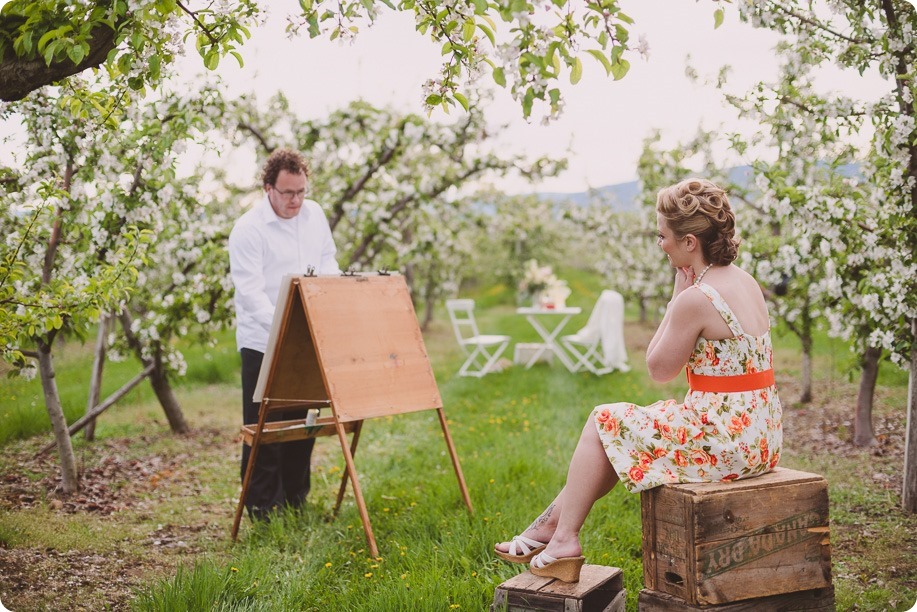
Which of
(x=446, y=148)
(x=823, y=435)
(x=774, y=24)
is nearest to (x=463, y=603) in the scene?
(x=774, y=24)

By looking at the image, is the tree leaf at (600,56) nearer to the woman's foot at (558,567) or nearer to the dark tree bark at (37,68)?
the woman's foot at (558,567)

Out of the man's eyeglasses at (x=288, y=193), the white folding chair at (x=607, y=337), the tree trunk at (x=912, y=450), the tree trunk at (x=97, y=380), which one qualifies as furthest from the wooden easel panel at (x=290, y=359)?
the white folding chair at (x=607, y=337)

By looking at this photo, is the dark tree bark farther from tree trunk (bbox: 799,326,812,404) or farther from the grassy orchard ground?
tree trunk (bbox: 799,326,812,404)

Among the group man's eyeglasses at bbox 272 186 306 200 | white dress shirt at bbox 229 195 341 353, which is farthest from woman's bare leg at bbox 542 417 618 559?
man's eyeglasses at bbox 272 186 306 200

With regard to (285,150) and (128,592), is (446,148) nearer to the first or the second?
(285,150)

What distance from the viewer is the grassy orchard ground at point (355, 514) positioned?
3652 mm

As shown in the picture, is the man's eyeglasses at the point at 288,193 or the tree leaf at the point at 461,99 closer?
the tree leaf at the point at 461,99

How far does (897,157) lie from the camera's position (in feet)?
14.7

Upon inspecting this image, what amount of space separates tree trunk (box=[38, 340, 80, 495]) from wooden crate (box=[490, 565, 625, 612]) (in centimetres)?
364

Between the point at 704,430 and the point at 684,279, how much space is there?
24.6 inches

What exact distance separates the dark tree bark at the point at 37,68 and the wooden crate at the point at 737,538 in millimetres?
3018

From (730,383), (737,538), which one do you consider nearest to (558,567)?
(737,538)

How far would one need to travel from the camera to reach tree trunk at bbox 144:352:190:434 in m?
7.56

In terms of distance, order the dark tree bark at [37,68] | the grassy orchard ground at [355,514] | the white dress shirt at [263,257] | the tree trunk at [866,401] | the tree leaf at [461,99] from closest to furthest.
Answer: the tree leaf at [461,99]
the dark tree bark at [37,68]
the grassy orchard ground at [355,514]
the white dress shirt at [263,257]
the tree trunk at [866,401]
